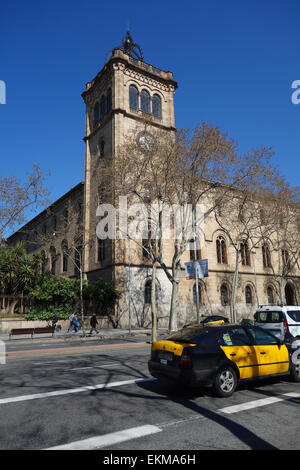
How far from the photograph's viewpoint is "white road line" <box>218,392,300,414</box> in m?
Result: 5.53

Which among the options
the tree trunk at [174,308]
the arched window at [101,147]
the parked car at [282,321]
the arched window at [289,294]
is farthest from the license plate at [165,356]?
the arched window at [289,294]

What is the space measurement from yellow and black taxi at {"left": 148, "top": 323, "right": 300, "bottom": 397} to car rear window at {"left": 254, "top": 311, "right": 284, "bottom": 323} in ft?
12.3

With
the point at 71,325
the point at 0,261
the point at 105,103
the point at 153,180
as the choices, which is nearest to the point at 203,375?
the point at 153,180

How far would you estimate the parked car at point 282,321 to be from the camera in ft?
36.0

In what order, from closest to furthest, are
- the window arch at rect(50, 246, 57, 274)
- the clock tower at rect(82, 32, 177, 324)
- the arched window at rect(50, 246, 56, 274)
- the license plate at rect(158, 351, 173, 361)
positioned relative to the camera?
the license plate at rect(158, 351, 173, 361) < the clock tower at rect(82, 32, 177, 324) < the window arch at rect(50, 246, 57, 274) < the arched window at rect(50, 246, 56, 274)

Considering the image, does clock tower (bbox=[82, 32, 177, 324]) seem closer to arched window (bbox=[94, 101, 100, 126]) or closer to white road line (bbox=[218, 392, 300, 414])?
arched window (bbox=[94, 101, 100, 126])

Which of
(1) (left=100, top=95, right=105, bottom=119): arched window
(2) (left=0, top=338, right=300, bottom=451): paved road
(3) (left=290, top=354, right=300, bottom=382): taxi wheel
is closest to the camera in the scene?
(2) (left=0, top=338, right=300, bottom=451): paved road

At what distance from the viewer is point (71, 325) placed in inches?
1051

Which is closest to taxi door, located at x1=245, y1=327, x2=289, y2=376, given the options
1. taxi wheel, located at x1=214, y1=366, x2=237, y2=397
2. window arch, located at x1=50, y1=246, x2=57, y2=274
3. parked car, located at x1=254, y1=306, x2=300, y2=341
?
taxi wheel, located at x1=214, y1=366, x2=237, y2=397

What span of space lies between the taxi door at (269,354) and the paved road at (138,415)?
40 centimetres

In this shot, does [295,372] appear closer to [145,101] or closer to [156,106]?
[145,101]

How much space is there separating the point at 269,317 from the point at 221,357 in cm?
597

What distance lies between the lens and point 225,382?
21.1ft

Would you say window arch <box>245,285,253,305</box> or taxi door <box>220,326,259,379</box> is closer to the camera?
taxi door <box>220,326,259,379</box>
